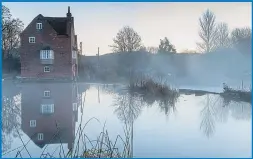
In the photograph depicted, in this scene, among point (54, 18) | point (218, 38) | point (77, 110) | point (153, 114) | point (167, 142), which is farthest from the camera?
point (218, 38)

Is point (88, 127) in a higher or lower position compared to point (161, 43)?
lower

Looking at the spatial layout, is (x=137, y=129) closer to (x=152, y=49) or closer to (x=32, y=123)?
(x=32, y=123)

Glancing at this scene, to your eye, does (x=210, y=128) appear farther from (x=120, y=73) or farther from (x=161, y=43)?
(x=161, y=43)

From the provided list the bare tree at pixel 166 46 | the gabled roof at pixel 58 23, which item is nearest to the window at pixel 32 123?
the gabled roof at pixel 58 23

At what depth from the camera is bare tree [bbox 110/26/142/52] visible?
4138cm

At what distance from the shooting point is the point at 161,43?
4225cm

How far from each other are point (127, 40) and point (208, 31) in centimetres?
1038

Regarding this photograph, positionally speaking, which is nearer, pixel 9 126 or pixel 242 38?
pixel 9 126

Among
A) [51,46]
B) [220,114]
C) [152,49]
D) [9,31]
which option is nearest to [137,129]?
[220,114]

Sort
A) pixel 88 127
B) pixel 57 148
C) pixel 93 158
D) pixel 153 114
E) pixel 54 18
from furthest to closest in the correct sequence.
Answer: pixel 54 18, pixel 153 114, pixel 88 127, pixel 57 148, pixel 93 158

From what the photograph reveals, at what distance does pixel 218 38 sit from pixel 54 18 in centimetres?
2107

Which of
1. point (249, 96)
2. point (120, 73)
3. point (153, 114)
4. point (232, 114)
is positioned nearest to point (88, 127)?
point (153, 114)

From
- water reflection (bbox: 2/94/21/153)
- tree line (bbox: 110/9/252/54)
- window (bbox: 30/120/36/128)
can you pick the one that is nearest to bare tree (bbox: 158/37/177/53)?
tree line (bbox: 110/9/252/54)

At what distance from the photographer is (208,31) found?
1606 inches
